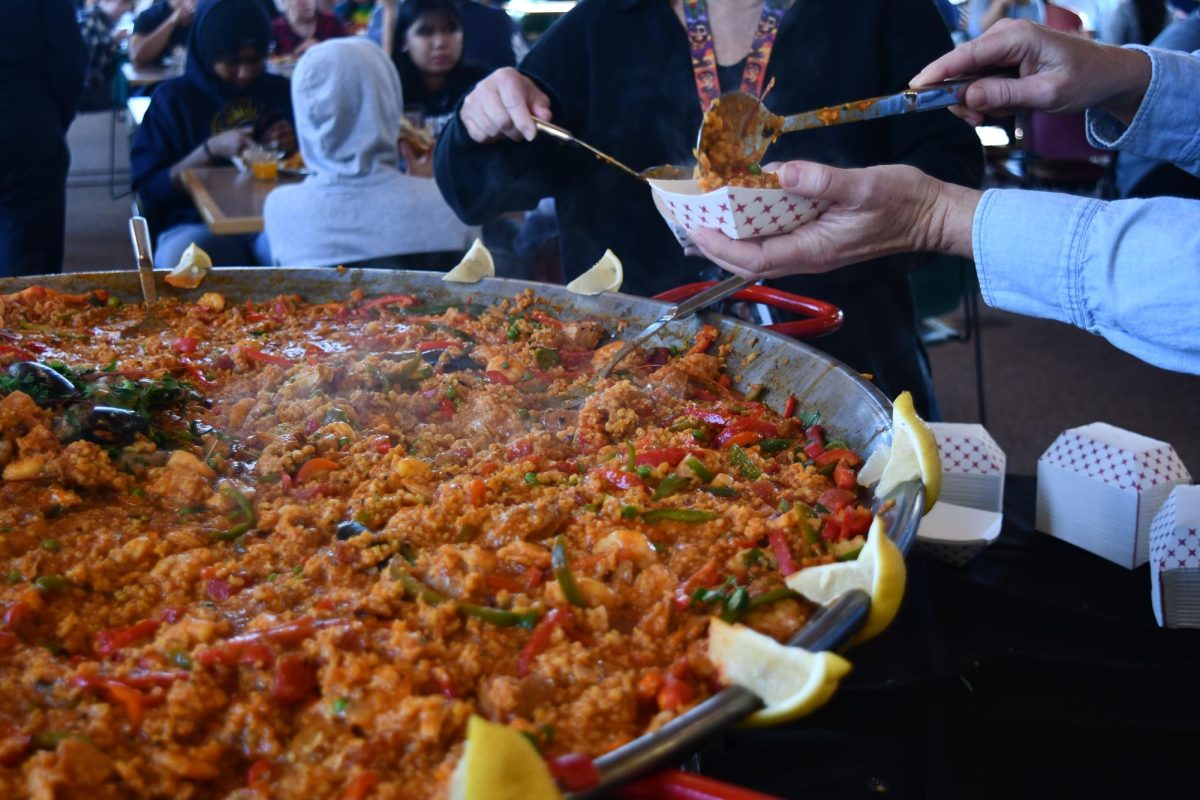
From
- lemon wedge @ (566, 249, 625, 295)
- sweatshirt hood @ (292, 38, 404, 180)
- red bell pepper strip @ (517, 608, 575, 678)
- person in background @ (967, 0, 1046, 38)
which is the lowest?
red bell pepper strip @ (517, 608, 575, 678)

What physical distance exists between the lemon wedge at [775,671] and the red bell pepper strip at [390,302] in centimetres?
176

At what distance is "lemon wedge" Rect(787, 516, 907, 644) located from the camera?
1.23 meters

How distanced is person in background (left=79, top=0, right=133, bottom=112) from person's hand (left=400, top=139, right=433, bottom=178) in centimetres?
322

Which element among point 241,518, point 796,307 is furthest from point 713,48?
point 241,518

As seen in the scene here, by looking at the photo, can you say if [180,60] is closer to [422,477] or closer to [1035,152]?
[422,477]

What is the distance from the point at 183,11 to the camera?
6.09 m

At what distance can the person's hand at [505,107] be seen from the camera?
8.33 feet

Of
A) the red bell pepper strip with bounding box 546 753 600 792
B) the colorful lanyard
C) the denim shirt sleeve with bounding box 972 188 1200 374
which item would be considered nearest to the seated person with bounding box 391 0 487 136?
the colorful lanyard

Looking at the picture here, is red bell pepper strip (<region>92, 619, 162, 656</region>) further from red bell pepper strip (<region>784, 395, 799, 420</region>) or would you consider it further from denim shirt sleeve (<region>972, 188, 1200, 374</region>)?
denim shirt sleeve (<region>972, 188, 1200, 374</region>)

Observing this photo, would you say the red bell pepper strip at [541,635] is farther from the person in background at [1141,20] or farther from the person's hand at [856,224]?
the person in background at [1141,20]

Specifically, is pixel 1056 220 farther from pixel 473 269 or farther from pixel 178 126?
pixel 178 126

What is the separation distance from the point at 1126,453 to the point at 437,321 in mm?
1754

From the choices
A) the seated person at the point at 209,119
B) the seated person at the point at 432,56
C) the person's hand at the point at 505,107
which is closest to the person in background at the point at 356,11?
the seated person at the point at 432,56

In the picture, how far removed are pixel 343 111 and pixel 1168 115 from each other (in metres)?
3.35
